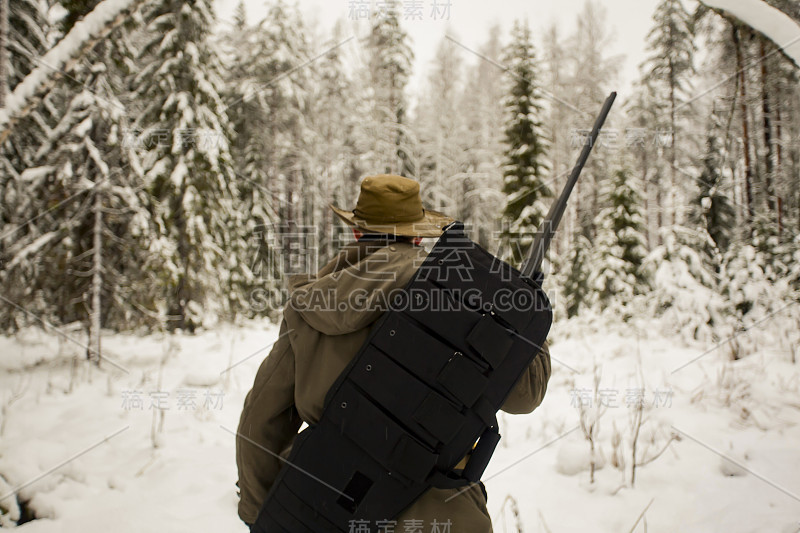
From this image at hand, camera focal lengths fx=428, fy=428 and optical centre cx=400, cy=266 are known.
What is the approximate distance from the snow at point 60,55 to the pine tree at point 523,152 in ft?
36.6

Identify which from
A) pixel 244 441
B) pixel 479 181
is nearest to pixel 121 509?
pixel 244 441

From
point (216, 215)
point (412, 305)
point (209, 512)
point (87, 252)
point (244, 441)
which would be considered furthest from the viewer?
point (216, 215)

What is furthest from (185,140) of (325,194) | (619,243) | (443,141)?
(619,243)

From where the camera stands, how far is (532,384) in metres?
1.71

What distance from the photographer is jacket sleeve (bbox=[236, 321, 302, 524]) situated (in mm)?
1730

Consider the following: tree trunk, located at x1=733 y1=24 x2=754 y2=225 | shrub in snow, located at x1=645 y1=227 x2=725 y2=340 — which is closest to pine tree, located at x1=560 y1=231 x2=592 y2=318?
shrub in snow, located at x1=645 y1=227 x2=725 y2=340

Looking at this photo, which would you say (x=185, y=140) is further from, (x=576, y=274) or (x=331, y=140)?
(x=576, y=274)

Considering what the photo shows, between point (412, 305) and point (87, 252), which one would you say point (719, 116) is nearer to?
point (412, 305)

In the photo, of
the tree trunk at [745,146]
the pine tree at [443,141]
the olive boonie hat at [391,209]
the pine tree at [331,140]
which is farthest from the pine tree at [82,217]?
the pine tree at [443,141]

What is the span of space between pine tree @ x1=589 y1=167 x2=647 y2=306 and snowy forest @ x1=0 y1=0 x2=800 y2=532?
0.09 meters

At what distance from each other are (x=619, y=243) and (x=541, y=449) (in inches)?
513

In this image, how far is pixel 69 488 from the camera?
343cm

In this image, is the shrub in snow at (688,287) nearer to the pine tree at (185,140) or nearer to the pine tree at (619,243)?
the pine tree at (619,243)

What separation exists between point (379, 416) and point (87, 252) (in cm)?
733
